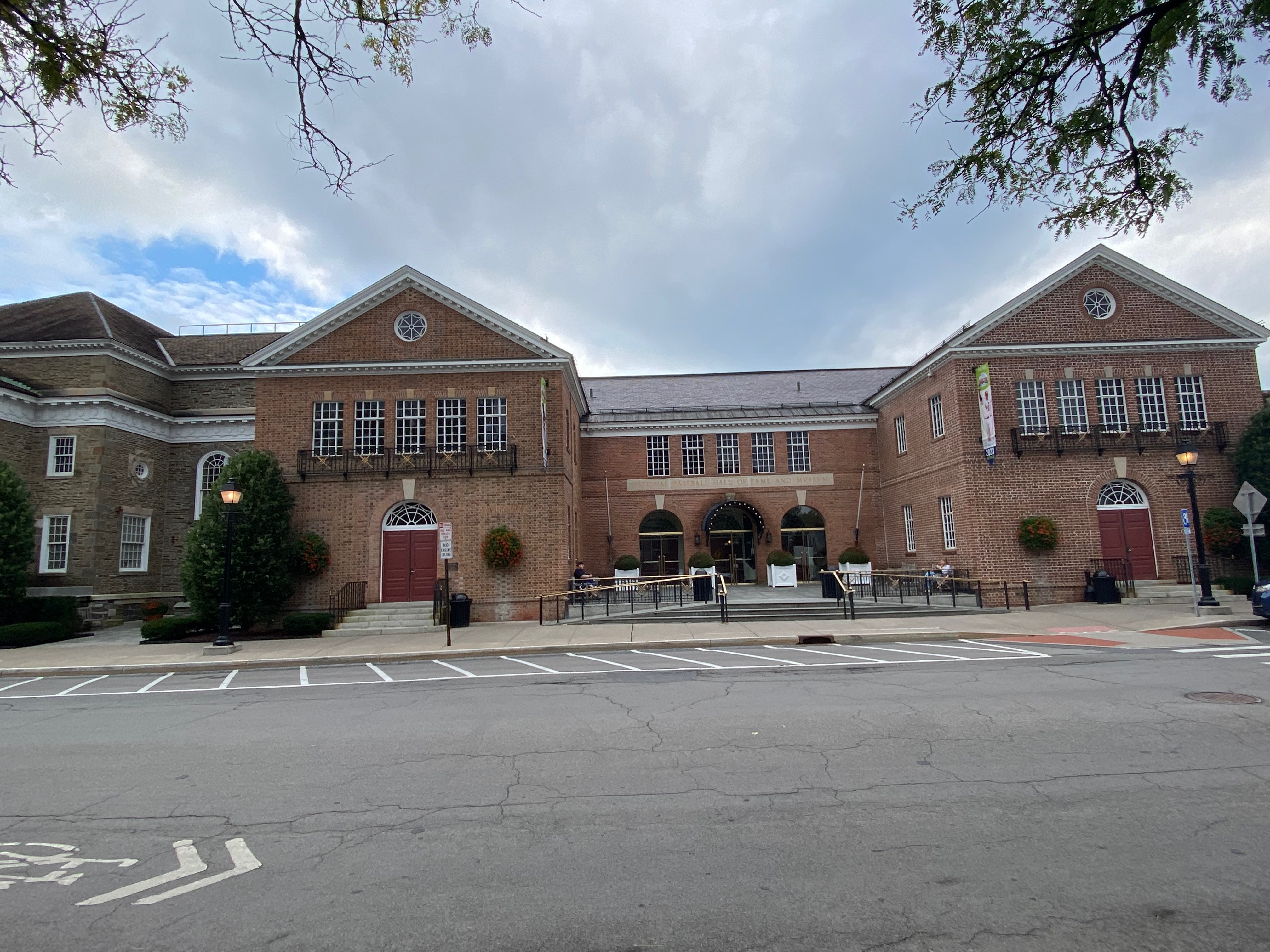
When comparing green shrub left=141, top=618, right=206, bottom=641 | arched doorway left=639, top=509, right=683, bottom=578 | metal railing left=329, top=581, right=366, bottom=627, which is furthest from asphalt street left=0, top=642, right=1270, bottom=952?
arched doorway left=639, top=509, right=683, bottom=578

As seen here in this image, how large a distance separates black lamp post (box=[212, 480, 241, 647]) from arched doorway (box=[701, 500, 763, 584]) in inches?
595

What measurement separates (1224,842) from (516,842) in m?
4.54

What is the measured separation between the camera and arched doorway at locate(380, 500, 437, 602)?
2173 cm

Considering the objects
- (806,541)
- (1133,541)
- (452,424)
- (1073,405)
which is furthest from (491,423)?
(1133,541)

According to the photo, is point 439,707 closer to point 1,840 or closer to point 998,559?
point 1,840

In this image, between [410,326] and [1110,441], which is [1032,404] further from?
[410,326]

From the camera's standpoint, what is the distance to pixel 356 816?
5301 millimetres

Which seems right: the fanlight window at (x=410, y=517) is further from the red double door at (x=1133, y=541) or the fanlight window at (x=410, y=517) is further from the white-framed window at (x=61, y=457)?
the red double door at (x=1133, y=541)

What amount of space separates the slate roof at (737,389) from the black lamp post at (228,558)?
16.2m

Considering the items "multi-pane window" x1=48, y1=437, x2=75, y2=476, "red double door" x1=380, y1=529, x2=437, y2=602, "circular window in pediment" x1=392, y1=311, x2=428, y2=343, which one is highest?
"circular window in pediment" x1=392, y1=311, x2=428, y2=343

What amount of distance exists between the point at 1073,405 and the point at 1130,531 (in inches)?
168

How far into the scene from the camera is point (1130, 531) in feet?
72.1

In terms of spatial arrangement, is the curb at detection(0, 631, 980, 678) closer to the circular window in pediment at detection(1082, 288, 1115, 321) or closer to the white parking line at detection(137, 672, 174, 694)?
the white parking line at detection(137, 672, 174, 694)

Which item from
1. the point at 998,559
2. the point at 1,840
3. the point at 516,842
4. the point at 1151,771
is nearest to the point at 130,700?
the point at 1,840
